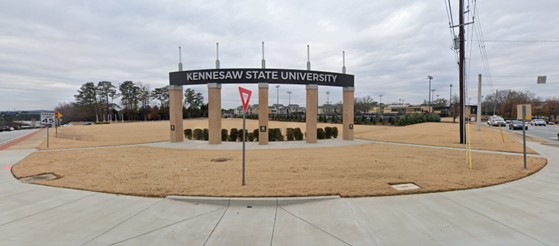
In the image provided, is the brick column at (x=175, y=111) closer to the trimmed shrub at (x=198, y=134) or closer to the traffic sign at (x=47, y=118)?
the trimmed shrub at (x=198, y=134)

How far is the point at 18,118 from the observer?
9306 cm

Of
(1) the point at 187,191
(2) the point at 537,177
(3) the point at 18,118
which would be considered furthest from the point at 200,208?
(3) the point at 18,118

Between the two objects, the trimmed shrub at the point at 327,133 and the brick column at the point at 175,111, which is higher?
the brick column at the point at 175,111

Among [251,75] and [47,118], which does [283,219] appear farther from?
[47,118]

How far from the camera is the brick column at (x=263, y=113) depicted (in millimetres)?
16750

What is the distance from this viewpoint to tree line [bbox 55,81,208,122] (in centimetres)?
8725

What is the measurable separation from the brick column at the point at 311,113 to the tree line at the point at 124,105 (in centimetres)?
8680

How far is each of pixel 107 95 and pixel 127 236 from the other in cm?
10287

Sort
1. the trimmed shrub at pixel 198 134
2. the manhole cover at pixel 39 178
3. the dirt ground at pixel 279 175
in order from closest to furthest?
the dirt ground at pixel 279 175 → the manhole cover at pixel 39 178 → the trimmed shrub at pixel 198 134

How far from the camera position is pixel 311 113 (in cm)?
1775

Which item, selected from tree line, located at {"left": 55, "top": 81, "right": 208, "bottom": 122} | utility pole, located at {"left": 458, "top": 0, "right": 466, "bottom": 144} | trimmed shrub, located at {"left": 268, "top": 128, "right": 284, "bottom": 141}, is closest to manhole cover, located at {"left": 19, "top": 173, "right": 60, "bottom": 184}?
trimmed shrub, located at {"left": 268, "top": 128, "right": 284, "bottom": 141}

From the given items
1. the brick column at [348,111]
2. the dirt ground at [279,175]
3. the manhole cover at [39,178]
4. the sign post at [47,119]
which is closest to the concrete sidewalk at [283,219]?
the dirt ground at [279,175]

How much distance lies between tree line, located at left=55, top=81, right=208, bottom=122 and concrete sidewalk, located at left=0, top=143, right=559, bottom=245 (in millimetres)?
96365

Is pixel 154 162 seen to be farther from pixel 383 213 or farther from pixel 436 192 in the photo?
pixel 436 192
